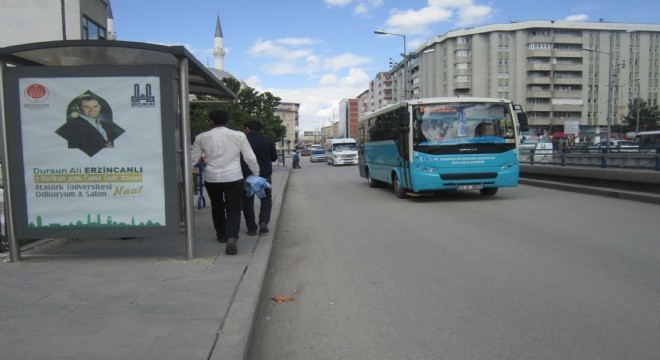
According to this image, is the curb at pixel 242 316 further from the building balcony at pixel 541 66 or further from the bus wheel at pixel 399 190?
the building balcony at pixel 541 66

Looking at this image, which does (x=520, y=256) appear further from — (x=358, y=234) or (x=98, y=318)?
(x=98, y=318)

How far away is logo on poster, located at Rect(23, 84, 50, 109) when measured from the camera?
539 cm

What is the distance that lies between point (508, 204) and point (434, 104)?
A: 3009 millimetres

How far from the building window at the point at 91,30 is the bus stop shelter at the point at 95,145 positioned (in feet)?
64.4

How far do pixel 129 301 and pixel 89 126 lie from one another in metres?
2.28

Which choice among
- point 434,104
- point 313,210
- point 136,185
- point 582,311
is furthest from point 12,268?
point 434,104

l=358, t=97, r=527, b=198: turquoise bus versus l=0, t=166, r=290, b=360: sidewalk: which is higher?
l=358, t=97, r=527, b=198: turquoise bus

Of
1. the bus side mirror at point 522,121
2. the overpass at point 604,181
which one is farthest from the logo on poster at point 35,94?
the overpass at point 604,181

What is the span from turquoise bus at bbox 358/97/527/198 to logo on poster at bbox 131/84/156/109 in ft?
24.8

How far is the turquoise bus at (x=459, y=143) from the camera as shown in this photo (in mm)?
12000

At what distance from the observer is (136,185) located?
18.1 feet

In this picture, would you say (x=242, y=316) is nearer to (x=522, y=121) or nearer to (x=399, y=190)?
(x=522, y=121)

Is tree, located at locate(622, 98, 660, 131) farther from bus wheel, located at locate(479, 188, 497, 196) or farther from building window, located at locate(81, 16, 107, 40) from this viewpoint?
building window, located at locate(81, 16, 107, 40)

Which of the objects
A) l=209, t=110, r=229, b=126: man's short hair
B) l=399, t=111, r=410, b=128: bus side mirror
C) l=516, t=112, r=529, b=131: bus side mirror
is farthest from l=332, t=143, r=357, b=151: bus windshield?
l=209, t=110, r=229, b=126: man's short hair
